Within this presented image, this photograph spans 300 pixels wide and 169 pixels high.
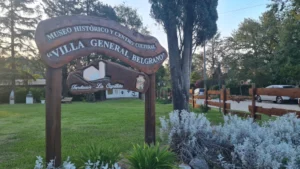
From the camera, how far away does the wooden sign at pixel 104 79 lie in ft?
12.3

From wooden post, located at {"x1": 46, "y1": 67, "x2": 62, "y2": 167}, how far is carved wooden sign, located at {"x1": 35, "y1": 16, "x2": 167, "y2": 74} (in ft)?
0.67

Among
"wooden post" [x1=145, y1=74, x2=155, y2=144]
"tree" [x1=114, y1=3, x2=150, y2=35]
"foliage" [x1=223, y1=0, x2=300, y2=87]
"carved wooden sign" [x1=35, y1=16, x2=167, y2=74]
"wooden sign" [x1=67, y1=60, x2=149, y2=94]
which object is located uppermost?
"tree" [x1=114, y1=3, x2=150, y2=35]

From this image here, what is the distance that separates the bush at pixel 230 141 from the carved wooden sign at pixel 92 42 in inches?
43.8

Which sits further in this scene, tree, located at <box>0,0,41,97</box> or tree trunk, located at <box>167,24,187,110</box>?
tree, located at <box>0,0,41,97</box>

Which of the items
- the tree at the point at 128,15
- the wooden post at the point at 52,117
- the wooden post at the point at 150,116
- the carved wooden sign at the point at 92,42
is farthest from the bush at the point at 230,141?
the tree at the point at 128,15

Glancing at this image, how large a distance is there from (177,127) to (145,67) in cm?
115

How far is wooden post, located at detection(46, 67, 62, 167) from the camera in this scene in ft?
11.1

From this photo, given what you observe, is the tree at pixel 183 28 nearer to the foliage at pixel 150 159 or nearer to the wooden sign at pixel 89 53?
the wooden sign at pixel 89 53

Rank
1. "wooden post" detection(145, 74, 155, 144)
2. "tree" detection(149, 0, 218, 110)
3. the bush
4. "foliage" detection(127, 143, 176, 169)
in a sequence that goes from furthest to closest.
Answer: "tree" detection(149, 0, 218, 110)
"wooden post" detection(145, 74, 155, 144)
the bush
"foliage" detection(127, 143, 176, 169)

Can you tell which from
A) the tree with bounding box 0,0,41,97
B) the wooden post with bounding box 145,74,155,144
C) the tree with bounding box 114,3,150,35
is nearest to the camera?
the wooden post with bounding box 145,74,155,144

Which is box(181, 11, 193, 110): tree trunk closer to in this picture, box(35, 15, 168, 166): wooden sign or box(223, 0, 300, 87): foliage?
box(35, 15, 168, 166): wooden sign

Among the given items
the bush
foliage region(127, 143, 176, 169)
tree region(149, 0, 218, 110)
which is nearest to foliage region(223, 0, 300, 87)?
tree region(149, 0, 218, 110)

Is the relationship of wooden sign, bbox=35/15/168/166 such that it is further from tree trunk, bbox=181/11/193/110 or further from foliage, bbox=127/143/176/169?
tree trunk, bbox=181/11/193/110

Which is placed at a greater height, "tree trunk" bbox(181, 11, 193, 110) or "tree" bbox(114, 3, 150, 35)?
"tree" bbox(114, 3, 150, 35)
